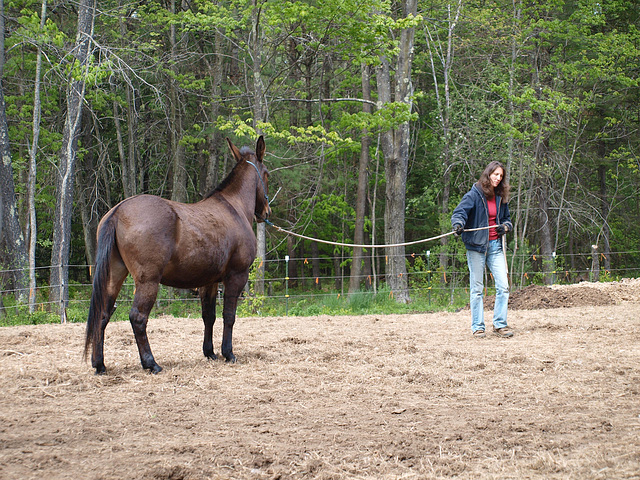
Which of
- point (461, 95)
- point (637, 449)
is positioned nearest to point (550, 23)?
point (461, 95)

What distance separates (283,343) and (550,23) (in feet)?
45.7

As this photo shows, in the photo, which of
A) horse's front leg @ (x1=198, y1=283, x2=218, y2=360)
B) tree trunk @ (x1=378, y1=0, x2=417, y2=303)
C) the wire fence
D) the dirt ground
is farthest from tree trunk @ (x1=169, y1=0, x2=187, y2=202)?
horse's front leg @ (x1=198, y1=283, x2=218, y2=360)

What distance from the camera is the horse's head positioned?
21.9ft

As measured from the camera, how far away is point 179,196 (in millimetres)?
17703

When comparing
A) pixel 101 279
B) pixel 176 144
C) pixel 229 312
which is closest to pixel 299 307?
pixel 229 312

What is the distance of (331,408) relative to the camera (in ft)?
13.9

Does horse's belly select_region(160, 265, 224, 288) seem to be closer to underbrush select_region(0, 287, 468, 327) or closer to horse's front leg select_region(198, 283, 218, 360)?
horse's front leg select_region(198, 283, 218, 360)

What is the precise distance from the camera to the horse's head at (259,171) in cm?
668

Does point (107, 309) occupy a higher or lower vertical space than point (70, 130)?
lower

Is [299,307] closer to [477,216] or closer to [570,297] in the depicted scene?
[570,297]

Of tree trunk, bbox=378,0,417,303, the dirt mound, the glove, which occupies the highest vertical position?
tree trunk, bbox=378,0,417,303

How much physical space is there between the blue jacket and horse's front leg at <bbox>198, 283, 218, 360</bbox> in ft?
10.1

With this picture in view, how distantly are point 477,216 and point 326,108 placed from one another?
10990 mm

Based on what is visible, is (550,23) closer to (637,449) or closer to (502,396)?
(502,396)
